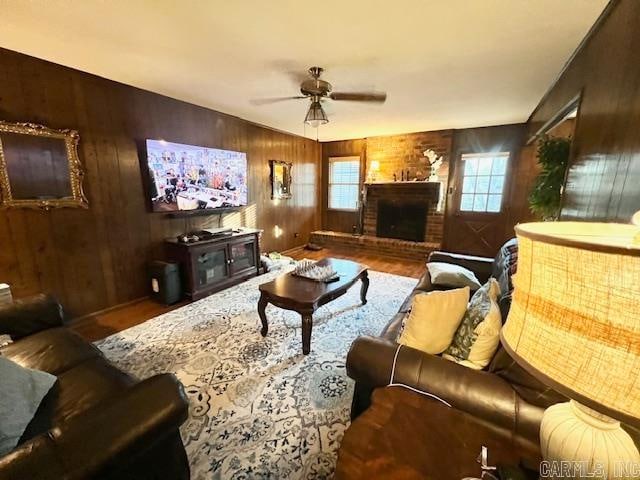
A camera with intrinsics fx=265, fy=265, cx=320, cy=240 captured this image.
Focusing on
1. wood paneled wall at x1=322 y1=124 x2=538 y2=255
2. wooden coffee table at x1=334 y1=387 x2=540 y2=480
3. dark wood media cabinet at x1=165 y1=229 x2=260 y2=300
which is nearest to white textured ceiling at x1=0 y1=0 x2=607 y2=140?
wood paneled wall at x1=322 y1=124 x2=538 y2=255

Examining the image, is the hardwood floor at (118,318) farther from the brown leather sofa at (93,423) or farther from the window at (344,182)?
the window at (344,182)

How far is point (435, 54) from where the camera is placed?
213cm

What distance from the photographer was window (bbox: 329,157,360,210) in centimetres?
589

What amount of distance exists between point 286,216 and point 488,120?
3.78m

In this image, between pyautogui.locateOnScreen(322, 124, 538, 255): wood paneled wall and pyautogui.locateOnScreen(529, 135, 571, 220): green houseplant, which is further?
pyautogui.locateOnScreen(322, 124, 538, 255): wood paneled wall

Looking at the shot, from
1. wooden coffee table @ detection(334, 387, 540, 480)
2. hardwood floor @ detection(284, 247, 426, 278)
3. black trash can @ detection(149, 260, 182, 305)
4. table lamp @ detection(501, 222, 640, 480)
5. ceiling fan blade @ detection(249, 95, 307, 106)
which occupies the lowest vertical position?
hardwood floor @ detection(284, 247, 426, 278)

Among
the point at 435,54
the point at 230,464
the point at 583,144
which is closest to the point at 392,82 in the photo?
the point at 435,54

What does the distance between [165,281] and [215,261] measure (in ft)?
1.99

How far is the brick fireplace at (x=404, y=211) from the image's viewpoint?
5.10 meters

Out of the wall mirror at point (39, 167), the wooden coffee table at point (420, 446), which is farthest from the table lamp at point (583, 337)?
the wall mirror at point (39, 167)

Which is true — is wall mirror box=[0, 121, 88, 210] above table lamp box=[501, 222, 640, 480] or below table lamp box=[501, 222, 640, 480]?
above

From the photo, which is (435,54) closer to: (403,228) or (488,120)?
(488,120)

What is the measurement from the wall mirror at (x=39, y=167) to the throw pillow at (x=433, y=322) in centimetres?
313

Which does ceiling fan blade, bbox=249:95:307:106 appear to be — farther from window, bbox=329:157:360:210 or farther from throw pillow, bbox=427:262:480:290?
window, bbox=329:157:360:210
